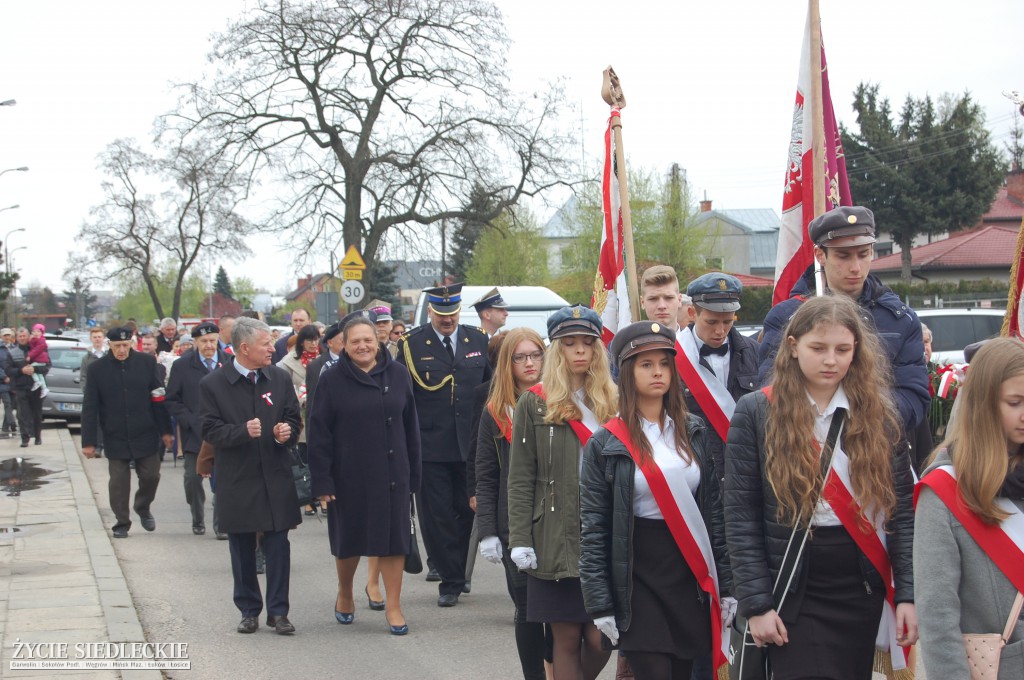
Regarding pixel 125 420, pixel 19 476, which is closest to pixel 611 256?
pixel 125 420

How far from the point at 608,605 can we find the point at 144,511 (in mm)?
8611

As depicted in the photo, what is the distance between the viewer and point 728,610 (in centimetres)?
406

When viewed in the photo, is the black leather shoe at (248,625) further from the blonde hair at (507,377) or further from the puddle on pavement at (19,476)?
the puddle on pavement at (19,476)

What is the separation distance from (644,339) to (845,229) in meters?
0.88

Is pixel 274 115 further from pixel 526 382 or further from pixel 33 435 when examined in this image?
pixel 526 382

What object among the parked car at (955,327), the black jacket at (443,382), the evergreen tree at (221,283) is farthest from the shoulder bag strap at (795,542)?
the evergreen tree at (221,283)

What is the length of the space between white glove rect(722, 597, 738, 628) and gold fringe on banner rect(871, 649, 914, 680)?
544 mm

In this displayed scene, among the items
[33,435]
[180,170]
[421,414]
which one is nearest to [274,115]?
[180,170]

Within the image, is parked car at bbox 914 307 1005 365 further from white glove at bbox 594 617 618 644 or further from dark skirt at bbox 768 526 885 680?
dark skirt at bbox 768 526 885 680

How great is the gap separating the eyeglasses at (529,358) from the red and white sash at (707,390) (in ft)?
3.87

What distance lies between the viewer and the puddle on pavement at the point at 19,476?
46.9ft

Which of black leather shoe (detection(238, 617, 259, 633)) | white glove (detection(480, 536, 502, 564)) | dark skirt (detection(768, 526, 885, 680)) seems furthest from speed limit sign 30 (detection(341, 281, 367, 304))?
dark skirt (detection(768, 526, 885, 680))

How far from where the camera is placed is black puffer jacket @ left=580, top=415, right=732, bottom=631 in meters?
4.00

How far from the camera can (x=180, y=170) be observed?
29656 mm
